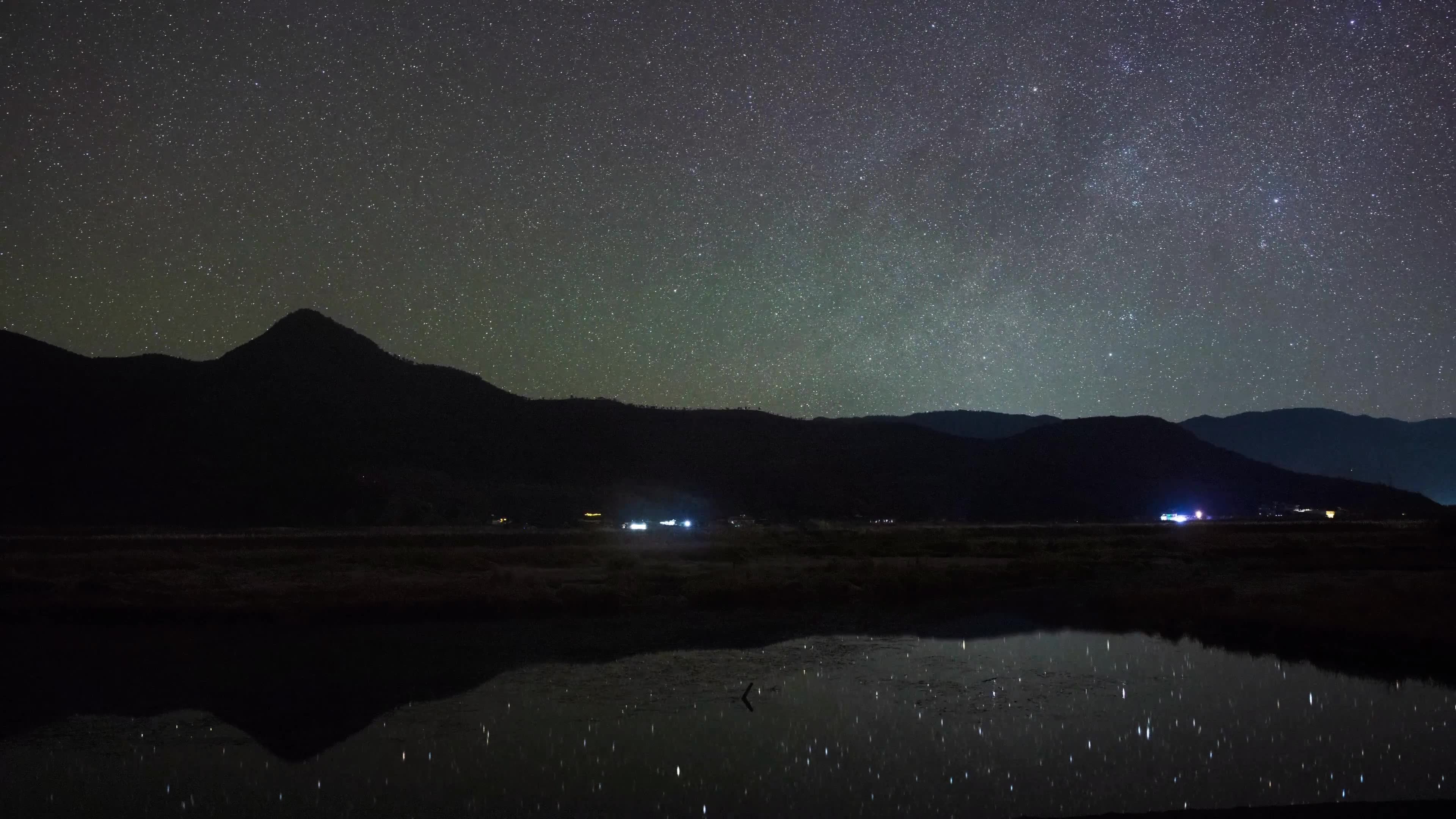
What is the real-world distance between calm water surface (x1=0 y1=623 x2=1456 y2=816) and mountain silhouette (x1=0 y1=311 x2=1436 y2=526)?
73979mm

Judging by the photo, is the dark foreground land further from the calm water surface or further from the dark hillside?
the dark hillside

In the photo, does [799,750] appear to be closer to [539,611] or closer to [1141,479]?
[539,611]

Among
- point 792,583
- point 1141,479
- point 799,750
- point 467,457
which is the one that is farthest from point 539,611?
point 1141,479

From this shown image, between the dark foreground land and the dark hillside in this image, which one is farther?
the dark hillside

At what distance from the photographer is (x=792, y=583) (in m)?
32.2

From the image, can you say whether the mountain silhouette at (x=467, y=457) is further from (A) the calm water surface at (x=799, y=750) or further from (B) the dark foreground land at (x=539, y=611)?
(A) the calm water surface at (x=799, y=750)

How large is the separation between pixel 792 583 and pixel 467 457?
89.7 m

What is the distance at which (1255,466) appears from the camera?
474ft

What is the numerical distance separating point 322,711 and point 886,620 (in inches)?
594

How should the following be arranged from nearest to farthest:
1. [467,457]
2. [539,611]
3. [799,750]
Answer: [799,750] < [539,611] < [467,457]

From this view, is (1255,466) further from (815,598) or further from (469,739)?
(469,739)

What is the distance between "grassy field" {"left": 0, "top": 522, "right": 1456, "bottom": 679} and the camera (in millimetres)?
24531

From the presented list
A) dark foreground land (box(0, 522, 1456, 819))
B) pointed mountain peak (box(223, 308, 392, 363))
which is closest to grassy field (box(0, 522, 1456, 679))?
dark foreground land (box(0, 522, 1456, 819))

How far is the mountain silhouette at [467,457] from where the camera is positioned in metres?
93.8
